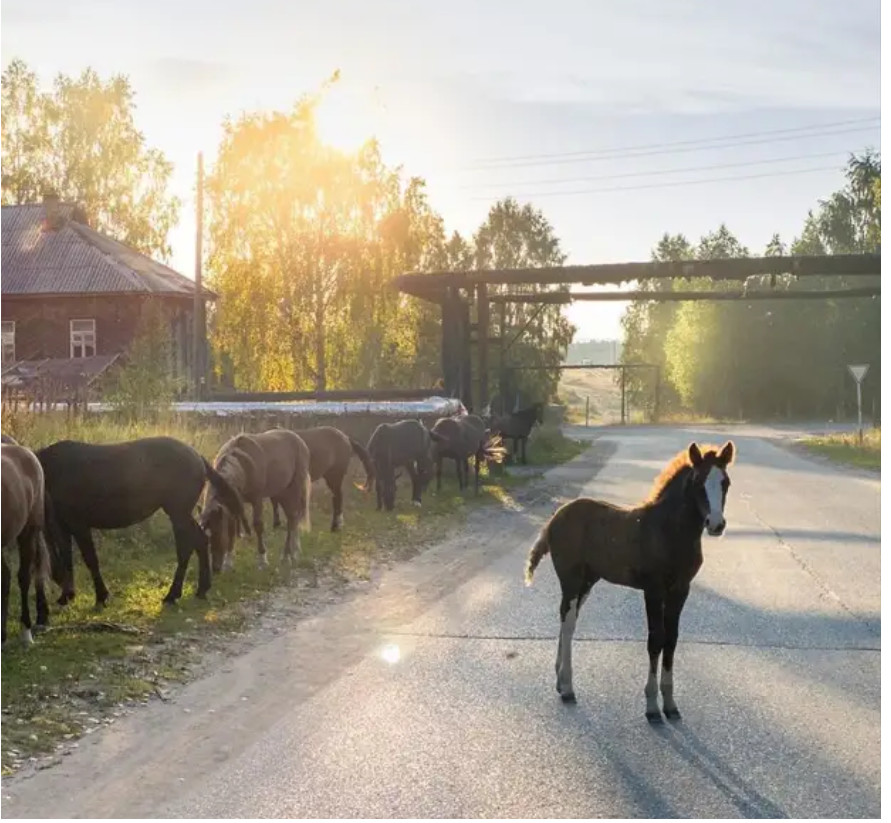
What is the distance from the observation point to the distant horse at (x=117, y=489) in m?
9.60

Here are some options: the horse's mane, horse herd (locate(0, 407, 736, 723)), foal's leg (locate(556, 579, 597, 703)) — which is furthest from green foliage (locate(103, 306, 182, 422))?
→ the horse's mane

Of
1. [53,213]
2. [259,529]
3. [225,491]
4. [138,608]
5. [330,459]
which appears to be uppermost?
[53,213]

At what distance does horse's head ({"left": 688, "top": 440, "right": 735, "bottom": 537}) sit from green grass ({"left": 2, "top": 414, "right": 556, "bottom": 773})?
11.9 ft

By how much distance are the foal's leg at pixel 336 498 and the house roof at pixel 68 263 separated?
25.7 metres

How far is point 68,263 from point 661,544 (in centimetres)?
3891

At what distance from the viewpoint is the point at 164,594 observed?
34.4ft

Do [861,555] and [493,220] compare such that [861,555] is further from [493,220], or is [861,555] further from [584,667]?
[493,220]

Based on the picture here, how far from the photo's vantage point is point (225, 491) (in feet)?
33.9

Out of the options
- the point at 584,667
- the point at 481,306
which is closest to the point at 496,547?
the point at 584,667

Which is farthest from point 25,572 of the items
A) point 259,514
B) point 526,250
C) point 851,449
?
point 526,250

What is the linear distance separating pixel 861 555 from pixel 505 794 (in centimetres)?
973

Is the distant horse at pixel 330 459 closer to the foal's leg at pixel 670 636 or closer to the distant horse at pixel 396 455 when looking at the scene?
the distant horse at pixel 396 455

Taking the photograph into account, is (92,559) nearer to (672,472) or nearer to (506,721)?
(506,721)

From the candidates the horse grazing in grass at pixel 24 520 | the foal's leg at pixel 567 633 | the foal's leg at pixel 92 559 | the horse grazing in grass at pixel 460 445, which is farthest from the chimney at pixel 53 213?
the foal's leg at pixel 567 633
